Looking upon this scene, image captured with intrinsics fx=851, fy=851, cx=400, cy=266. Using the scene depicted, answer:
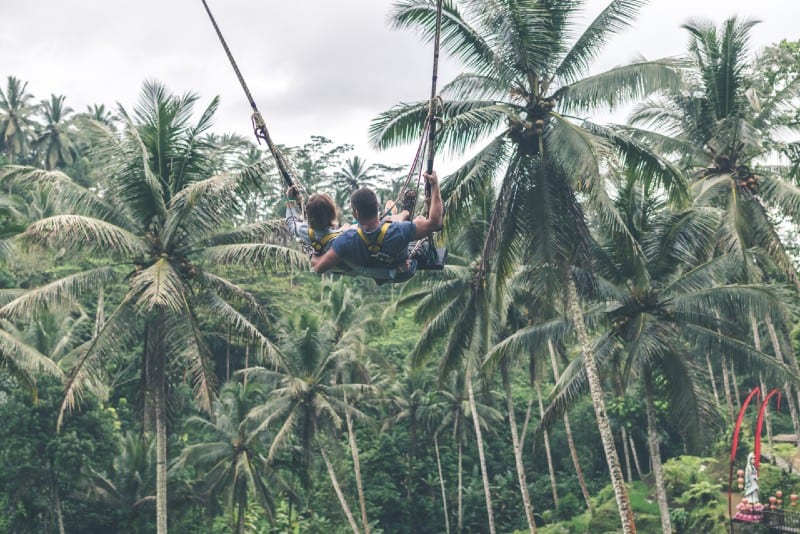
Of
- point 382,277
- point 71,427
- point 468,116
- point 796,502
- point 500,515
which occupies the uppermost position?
point 468,116

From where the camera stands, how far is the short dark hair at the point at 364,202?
5.40 metres

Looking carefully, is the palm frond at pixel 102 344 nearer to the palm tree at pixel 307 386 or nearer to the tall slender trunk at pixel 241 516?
the palm tree at pixel 307 386

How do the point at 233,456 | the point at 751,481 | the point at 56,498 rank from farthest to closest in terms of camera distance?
the point at 233,456 → the point at 56,498 → the point at 751,481

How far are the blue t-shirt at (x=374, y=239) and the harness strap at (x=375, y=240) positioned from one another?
0.5 inches

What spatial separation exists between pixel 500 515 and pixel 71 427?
21.2 m

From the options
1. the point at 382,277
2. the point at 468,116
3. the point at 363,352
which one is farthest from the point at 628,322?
the point at 363,352

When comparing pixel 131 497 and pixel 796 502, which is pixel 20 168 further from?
pixel 796 502

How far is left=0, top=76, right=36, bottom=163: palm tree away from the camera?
5497cm

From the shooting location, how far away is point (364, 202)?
5422 mm

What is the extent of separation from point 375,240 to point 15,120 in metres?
56.2

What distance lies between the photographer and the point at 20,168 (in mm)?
16188

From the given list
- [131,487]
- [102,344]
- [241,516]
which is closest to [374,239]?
[102,344]

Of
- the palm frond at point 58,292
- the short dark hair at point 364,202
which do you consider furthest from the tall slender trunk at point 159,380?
the short dark hair at point 364,202

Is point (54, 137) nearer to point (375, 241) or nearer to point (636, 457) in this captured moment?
point (636, 457)
